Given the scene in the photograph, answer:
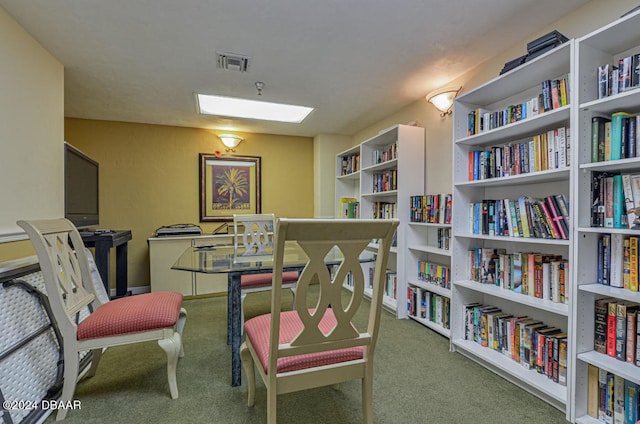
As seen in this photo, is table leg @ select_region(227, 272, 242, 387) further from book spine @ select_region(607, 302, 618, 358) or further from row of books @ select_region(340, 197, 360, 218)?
row of books @ select_region(340, 197, 360, 218)

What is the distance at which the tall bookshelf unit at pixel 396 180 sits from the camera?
9.71ft

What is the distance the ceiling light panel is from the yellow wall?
0.74 meters

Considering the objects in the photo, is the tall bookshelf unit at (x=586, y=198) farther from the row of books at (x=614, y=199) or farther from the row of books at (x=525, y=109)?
the row of books at (x=525, y=109)

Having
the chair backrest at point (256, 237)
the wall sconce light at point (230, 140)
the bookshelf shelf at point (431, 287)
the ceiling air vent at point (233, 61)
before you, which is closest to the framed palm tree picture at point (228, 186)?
the wall sconce light at point (230, 140)

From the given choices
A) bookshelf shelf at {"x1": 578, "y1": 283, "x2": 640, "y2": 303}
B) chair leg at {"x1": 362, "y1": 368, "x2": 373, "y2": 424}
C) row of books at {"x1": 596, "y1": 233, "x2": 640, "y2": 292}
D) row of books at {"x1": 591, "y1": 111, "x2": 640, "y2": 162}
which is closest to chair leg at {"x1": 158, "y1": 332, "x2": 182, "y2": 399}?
chair leg at {"x1": 362, "y1": 368, "x2": 373, "y2": 424}

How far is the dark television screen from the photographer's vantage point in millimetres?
2428

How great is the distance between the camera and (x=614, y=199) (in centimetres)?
142

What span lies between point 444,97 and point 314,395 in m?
2.59

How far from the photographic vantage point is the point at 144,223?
3943 millimetres

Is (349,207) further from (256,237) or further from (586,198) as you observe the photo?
(586,198)

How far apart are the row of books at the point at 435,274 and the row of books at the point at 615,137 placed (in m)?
1.40

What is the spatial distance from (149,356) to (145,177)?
8.54 feet

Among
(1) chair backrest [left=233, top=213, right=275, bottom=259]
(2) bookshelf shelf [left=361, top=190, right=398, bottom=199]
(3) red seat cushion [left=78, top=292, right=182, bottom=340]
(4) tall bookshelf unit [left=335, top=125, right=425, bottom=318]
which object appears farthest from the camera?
(2) bookshelf shelf [left=361, top=190, right=398, bottom=199]

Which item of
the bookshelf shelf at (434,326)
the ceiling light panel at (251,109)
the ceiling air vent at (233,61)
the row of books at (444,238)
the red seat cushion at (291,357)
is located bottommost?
the bookshelf shelf at (434,326)
